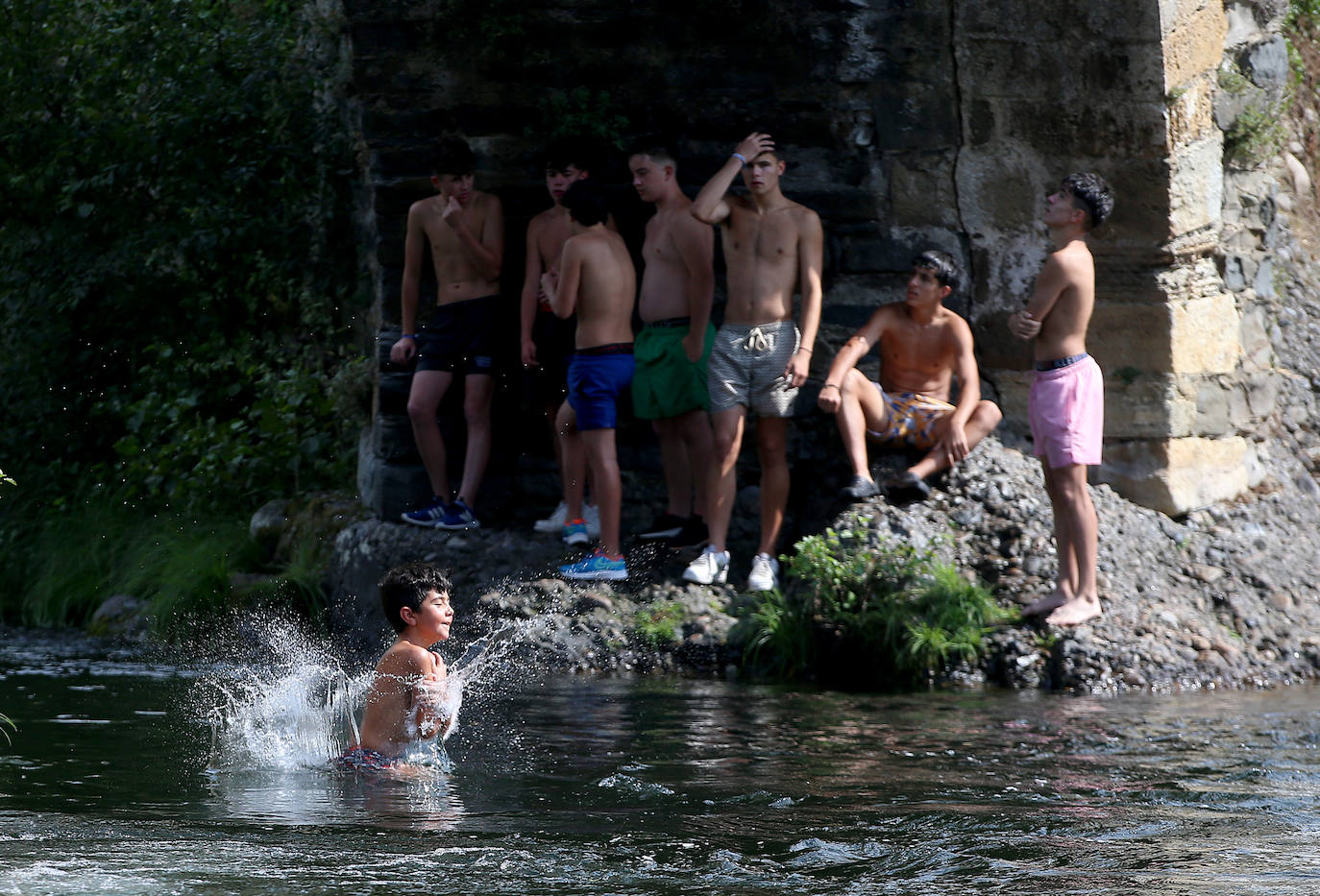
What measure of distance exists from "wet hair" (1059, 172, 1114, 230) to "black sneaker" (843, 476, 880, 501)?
1464 mm

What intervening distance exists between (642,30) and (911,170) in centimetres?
143

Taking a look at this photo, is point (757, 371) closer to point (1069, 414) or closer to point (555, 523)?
point (555, 523)

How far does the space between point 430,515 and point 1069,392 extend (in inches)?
121

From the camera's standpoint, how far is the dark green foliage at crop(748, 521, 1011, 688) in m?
7.33

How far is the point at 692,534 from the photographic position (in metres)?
8.41

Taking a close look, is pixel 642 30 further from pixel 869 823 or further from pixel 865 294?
pixel 869 823

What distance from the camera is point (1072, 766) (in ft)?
17.8

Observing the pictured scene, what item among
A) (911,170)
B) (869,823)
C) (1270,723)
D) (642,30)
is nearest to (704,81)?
(642,30)

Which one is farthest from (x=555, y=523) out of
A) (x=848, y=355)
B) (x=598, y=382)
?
(x=848, y=355)

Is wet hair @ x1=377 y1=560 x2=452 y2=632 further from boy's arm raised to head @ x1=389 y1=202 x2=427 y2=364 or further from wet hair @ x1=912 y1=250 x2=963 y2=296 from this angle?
wet hair @ x1=912 y1=250 x2=963 y2=296

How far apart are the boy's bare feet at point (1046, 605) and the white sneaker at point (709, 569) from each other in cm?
138

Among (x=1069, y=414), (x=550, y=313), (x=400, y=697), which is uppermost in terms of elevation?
(x=550, y=313)

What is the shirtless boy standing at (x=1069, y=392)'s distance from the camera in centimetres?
735

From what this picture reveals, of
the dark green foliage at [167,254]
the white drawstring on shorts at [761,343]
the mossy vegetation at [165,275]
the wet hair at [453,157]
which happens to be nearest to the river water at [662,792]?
the white drawstring on shorts at [761,343]
